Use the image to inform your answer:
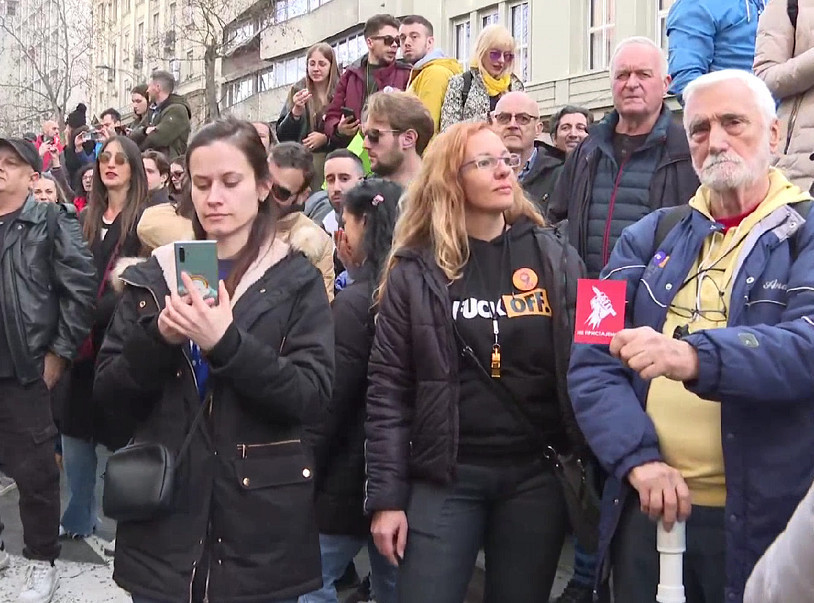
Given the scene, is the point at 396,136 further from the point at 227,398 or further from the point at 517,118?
the point at 227,398

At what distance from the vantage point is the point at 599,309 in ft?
8.45

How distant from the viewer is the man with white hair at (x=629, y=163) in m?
4.34

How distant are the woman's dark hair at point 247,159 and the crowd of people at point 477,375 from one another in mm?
10

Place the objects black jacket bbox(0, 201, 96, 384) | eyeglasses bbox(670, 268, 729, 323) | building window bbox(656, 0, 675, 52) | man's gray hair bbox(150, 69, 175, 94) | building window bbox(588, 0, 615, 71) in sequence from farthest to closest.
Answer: building window bbox(588, 0, 615, 71), building window bbox(656, 0, 675, 52), man's gray hair bbox(150, 69, 175, 94), black jacket bbox(0, 201, 96, 384), eyeglasses bbox(670, 268, 729, 323)

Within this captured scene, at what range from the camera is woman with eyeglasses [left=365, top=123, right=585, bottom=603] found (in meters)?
3.17

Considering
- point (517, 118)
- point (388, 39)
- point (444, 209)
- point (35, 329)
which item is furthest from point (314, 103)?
point (444, 209)

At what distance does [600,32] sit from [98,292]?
1882 centimetres

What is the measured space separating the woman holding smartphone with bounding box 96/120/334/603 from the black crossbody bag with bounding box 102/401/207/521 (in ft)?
0.16

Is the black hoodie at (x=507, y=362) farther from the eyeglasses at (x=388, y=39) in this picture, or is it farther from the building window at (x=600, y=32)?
the building window at (x=600, y=32)

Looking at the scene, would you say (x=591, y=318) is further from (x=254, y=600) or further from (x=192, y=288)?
(x=254, y=600)

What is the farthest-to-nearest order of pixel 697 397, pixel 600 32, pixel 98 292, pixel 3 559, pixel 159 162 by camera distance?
1. pixel 600 32
2. pixel 159 162
3. pixel 98 292
4. pixel 3 559
5. pixel 697 397

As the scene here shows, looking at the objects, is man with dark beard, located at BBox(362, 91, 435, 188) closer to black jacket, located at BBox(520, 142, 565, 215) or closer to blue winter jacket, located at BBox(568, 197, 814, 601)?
black jacket, located at BBox(520, 142, 565, 215)

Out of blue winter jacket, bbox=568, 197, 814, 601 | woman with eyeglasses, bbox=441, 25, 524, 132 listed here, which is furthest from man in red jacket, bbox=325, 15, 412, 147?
blue winter jacket, bbox=568, 197, 814, 601

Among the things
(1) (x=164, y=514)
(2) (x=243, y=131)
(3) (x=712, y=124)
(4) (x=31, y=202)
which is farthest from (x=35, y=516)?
(3) (x=712, y=124)
